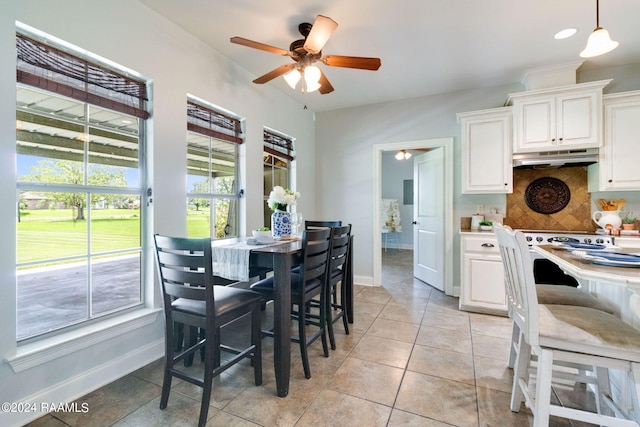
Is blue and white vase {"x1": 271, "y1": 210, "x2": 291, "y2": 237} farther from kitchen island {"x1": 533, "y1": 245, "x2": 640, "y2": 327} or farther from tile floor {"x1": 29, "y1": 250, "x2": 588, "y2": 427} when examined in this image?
kitchen island {"x1": 533, "y1": 245, "x2": 640, "y2": 327}

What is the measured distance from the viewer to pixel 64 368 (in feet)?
5.67

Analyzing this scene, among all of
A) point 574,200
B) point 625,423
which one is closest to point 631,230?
point 574,200

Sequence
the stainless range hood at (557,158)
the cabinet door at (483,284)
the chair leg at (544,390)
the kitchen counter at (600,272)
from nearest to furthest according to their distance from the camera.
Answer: the kitchen counter at (600,272), the chair leg at (544,390), the stainless range hood at (557,158), the cabinet door at (483,284)

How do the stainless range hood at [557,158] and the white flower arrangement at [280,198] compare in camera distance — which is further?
the stainless range hood at [557,158]

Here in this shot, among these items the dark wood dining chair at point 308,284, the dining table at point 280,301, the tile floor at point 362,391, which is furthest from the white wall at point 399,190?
the dining table at point 280,301

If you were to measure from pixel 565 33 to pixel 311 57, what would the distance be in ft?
7.32

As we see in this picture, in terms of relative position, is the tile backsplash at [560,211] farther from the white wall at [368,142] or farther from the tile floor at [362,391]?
the tile floor at [362,391]

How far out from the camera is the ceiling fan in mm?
1944

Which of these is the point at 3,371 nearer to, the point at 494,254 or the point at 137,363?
the point at 137,363

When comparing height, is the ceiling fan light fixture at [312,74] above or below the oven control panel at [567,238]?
above

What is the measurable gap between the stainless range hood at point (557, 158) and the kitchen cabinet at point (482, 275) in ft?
2.95

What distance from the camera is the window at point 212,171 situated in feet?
8.86

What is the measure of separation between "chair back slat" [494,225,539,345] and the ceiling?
1.84 metres

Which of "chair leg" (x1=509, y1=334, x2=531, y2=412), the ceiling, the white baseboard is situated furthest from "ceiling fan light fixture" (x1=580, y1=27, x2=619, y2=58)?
the white baseboard
